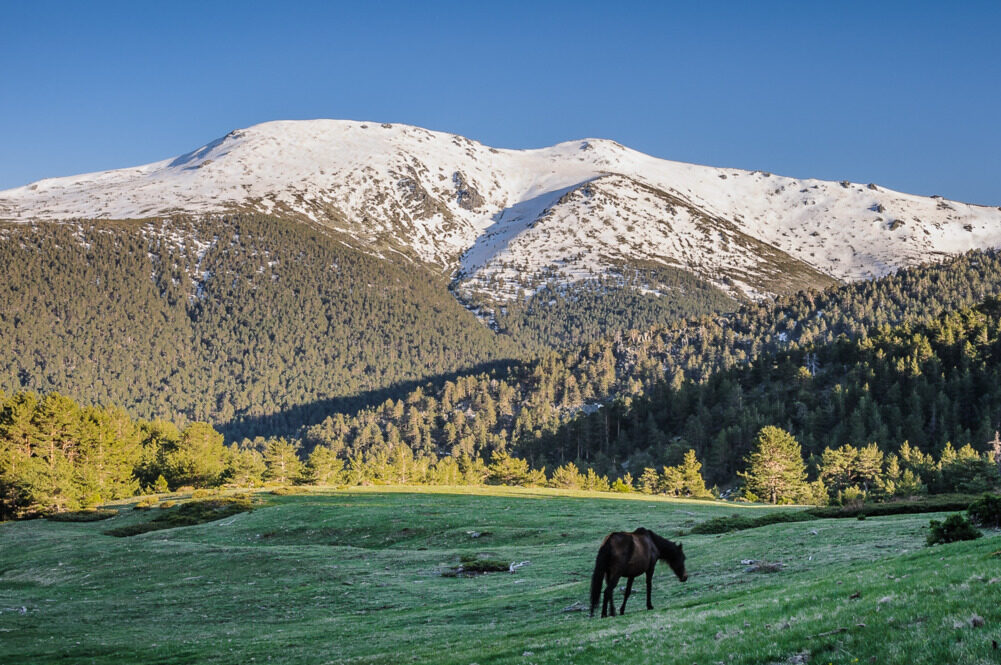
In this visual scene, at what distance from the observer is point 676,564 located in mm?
24516

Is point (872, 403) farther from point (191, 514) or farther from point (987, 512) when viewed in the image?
point (987, 512)

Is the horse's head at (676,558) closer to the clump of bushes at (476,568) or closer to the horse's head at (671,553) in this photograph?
the horse's head at (671,553)

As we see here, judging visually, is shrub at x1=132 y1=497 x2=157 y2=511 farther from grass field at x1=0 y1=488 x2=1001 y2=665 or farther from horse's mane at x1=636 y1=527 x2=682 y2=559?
horse's mane at x1=636 y1=527 x2=682 y2=559

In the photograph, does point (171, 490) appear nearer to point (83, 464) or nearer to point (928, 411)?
point (83, 464)

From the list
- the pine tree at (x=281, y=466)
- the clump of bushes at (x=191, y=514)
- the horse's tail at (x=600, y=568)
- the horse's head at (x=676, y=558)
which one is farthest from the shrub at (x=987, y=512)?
the pine tree at (x=281, y=466)

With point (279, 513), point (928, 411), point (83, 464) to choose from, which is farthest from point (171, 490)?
point (928, 411)

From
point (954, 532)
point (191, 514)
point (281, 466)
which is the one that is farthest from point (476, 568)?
point (281, 466)

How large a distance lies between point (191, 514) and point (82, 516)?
13.5 meters

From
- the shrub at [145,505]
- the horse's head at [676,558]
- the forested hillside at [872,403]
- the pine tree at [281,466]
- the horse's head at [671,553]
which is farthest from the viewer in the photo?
the forested hillside at [872,403]

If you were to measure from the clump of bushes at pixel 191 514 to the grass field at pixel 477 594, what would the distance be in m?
2.92

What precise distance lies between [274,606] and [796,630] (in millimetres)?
28562

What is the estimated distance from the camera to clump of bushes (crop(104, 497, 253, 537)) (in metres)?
70.2

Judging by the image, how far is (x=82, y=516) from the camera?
7944 cm

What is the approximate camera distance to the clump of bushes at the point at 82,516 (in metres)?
78.4
